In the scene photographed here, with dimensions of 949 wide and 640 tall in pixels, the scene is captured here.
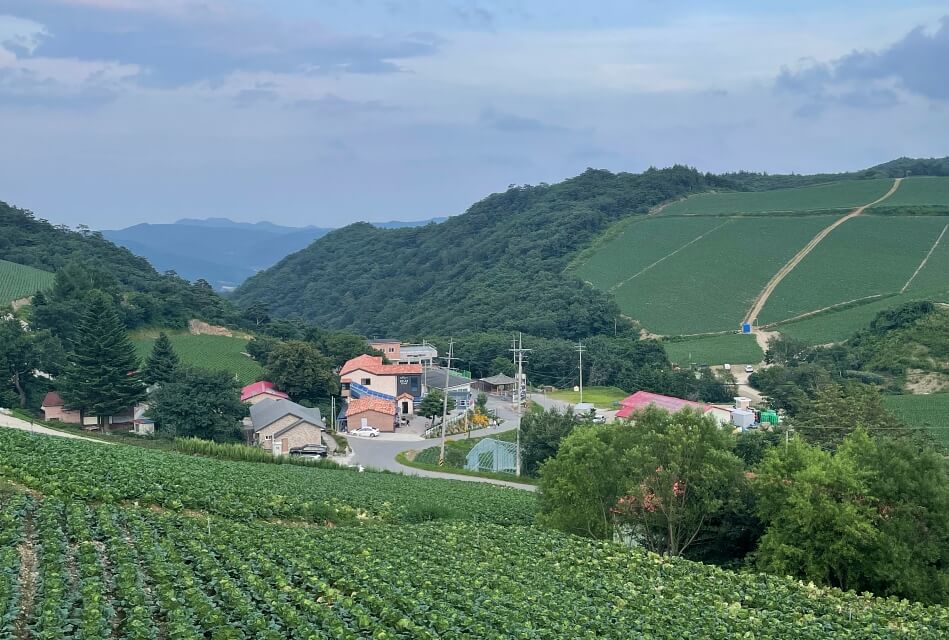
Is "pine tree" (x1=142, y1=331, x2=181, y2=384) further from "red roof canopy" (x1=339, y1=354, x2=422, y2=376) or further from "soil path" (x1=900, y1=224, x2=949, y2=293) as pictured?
"soil path" (x1=900, y1=224, x2=949, y2=293)

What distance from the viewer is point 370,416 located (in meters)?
50.2

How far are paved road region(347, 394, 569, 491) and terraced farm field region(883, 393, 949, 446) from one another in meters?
18.7

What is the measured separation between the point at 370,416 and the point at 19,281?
33639mm

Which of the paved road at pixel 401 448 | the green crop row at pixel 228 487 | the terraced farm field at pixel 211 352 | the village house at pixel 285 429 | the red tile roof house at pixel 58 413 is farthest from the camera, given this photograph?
the terraced farm field at pixel 211 352

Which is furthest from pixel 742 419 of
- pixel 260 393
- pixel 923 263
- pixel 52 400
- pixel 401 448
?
pixel 923 263

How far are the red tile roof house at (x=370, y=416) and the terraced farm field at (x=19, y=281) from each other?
28.0m

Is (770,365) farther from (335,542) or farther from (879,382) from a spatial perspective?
(335,542)

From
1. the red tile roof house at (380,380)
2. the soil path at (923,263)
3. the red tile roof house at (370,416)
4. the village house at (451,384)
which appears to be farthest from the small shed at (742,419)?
the soil path at (923,263)

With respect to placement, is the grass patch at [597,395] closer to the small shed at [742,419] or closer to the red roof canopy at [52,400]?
the small shed at [742,419]

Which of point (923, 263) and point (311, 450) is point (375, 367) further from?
point (923, 263)

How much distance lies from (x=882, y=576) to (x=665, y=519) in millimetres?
5591

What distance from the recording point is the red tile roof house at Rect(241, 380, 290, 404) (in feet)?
169

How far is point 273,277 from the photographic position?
146125 mm

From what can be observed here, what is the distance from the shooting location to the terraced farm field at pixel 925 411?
4172 centimetres
